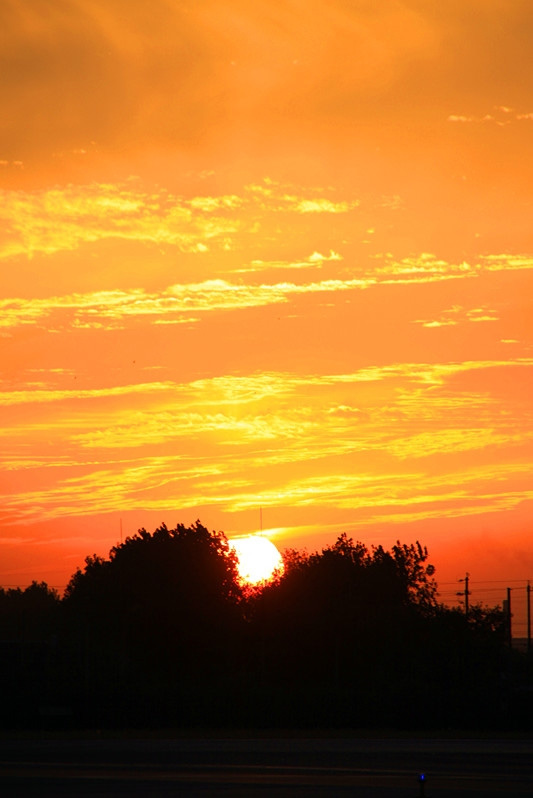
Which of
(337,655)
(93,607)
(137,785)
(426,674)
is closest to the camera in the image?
(137,785)

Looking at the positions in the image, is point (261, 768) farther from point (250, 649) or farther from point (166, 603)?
point (166, 603)

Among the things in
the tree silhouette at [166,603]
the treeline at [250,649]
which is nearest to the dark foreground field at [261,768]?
the treeline at [250,649]

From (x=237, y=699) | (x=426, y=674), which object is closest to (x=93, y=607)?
(x=426, y=674)

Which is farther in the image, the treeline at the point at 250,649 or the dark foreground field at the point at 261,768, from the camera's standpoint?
the treeline at the point at 250,649

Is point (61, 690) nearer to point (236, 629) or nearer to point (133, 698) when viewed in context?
point (133, 698)

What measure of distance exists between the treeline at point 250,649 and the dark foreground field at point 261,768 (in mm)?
15149

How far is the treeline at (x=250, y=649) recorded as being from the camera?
63375mm

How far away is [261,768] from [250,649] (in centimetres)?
6178

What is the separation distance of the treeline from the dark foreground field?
1515 centimetres

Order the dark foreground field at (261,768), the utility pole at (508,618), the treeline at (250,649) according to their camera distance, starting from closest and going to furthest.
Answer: the dark foreground field at (261,768) < the treeline at (250,649) < the utility pole at (508,618)

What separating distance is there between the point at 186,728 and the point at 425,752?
22905 mm

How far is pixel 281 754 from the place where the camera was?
39.3 metres

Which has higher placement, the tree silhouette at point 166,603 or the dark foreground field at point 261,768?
the tree silhouette at point 166,603

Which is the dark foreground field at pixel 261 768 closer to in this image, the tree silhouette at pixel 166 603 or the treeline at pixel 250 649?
the treeline at pixel 250 649
